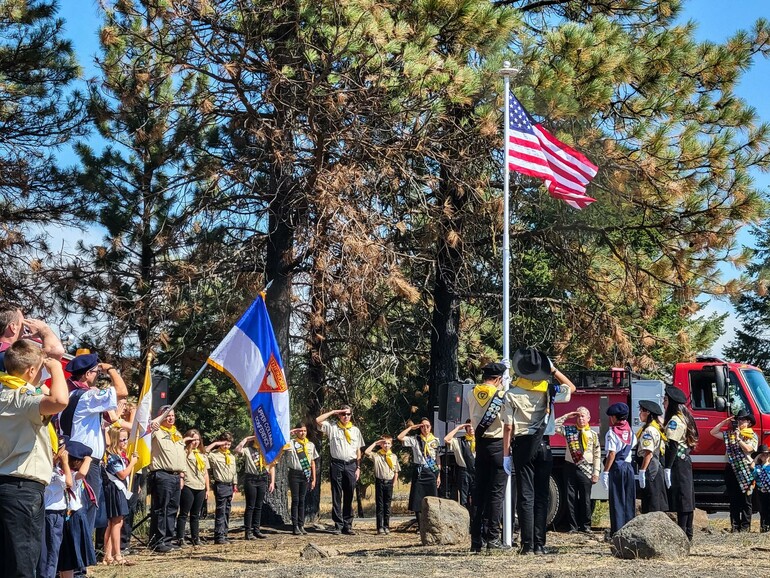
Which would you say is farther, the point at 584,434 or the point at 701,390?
the point at 701,390

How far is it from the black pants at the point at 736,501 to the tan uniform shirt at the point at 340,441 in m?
5.64

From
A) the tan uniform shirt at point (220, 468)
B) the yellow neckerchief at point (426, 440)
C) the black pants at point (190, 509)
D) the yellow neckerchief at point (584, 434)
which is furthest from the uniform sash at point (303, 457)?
the yellow neckerchief at point (584, 434)

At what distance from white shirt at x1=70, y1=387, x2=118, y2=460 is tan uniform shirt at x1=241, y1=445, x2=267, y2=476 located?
277 inches

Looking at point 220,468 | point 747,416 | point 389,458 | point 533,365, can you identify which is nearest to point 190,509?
point 220,468

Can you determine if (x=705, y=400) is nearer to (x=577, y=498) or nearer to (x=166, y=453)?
(x=577, y=498)

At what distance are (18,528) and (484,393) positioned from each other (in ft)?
18.3

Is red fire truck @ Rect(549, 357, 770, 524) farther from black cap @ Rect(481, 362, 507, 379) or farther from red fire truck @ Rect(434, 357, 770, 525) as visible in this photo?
black cap @ Rect(481, 362, 507, 379)

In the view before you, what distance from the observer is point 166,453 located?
43.6 feet

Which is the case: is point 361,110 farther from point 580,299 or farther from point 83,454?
point 83,454

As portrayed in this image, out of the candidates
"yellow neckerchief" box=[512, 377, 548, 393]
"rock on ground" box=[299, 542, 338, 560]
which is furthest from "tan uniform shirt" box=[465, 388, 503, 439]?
"rock on ground" box=[299, 542, 338, 560]

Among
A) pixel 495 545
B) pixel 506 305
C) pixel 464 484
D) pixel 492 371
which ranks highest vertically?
pixel 506 305

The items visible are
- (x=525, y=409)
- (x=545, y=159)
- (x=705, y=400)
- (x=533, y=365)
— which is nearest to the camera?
(x=533, y=365)

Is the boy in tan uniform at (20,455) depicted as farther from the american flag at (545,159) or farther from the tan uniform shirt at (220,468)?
the tan uniform shirt at (220,468)

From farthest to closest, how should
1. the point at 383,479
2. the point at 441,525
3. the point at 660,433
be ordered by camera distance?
the point at 383,479 → the point at 441,525 → the point at 660,433
